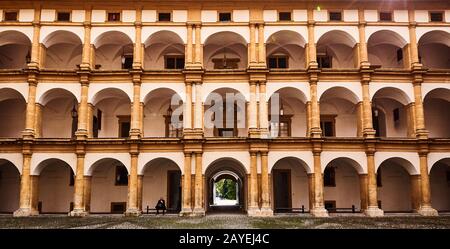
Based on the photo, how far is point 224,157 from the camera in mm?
24828

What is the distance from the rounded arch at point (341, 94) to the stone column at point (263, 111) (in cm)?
358

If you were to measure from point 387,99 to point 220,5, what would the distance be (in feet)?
45.1

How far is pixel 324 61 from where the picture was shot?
1125 inches

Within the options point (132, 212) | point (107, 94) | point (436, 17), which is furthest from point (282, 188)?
point (436, 17)

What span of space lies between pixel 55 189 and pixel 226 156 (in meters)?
12.5

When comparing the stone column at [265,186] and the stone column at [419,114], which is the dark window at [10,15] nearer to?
the stone column at [265,186]

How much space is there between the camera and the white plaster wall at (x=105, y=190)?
90.0ft

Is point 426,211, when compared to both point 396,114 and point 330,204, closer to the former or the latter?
point 330,204

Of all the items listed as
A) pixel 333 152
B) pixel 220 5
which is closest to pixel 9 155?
pixel 220 5

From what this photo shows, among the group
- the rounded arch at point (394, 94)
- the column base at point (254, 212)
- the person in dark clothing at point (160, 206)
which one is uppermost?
the rounded arch at point (394, 94)

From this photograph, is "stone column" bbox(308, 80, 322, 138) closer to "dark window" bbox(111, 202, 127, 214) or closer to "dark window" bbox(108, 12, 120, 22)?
"dark window" bbox(108, 12, 120, 22)

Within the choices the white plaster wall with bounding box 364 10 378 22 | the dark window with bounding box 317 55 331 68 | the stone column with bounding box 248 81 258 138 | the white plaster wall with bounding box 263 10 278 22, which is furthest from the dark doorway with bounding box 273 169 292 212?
the white plaster wall with bounding box 364 10 378 22

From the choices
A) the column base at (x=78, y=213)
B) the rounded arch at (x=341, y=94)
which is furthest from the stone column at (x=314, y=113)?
the column base at (x=78, y=213)
